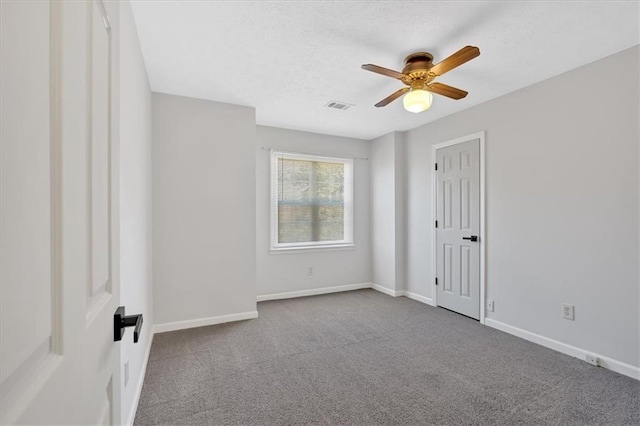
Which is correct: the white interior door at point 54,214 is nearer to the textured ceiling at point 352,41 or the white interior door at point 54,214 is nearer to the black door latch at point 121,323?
the black door latch at point 121,323

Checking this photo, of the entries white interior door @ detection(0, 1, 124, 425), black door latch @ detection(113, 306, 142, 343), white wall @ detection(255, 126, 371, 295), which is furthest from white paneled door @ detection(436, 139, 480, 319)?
white interior door @ detection(0, 1, 124, 425)

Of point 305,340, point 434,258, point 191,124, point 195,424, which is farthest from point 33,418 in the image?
point 434,258

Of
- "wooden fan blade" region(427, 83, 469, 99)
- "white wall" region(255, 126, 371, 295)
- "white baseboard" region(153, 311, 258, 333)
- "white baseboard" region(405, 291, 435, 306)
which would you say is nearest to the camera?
"wooden fan blade" region(427, 83, 469, 99)

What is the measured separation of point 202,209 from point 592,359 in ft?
13.1

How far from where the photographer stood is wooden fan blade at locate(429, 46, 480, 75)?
6.43 feet

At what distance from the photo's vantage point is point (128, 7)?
187 cm

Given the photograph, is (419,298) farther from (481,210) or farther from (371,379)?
(371,379)

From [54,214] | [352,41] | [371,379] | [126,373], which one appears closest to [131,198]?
[126,373]

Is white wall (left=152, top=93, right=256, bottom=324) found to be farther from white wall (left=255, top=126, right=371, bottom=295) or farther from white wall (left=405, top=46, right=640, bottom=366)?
white wall (left=405, top=46, right=640, bottom=366)

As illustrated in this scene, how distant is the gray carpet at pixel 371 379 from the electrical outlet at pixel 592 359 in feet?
0.27

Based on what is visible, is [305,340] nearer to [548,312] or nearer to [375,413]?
[375,413]

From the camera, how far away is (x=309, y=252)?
4789 millimetres

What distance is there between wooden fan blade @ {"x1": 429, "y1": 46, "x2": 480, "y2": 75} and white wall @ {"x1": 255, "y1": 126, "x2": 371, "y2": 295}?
268cm

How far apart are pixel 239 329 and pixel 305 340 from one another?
785 millimetres
